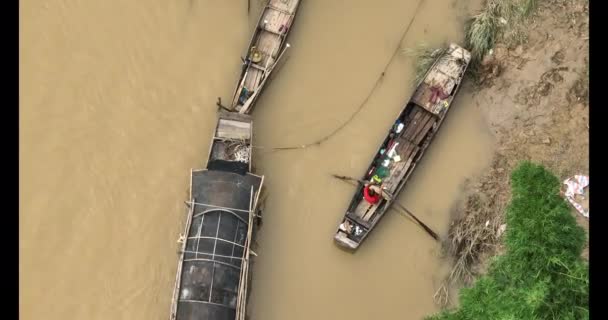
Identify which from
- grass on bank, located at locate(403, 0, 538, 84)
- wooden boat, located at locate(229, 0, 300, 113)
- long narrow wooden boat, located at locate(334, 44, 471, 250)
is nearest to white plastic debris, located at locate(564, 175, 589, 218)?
long narrow wooden boat, located at locate(334, 44, 471, 250)

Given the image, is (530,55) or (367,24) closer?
(530,55)

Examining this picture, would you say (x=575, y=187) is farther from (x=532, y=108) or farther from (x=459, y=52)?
(x=459, y=52)

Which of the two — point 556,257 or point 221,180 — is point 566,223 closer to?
point 556,257

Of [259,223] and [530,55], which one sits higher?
[530,55]

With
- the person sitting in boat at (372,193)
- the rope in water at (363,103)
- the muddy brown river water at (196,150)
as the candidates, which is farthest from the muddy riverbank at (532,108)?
the rope in water at (363,103)

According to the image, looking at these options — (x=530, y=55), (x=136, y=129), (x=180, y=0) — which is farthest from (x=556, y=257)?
(x=180, y=0)

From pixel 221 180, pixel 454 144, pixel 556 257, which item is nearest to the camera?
pixel 556 257

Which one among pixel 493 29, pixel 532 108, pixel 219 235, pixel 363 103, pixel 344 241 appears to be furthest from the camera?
pixel 363 103

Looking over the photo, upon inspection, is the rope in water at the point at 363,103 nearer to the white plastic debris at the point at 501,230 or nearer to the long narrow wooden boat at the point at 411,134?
the long narrow wooden boat at the point at 411,134

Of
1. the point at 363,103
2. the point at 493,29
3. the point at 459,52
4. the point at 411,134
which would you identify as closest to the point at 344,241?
the point at 411,134
